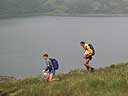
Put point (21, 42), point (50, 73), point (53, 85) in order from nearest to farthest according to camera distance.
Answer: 1. point (53, 85)
2. point (50, 73)
3. point (21, 42)

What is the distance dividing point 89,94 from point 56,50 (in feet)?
457

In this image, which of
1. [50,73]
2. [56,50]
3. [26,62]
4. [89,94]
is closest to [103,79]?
[89,94]

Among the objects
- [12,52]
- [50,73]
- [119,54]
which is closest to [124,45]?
[119,54]

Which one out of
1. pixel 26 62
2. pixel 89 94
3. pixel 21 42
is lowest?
pixel 89 94

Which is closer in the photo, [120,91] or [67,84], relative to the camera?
[120,91]

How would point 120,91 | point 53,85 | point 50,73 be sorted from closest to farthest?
point 120,91 → point 53,85 → point 50,73

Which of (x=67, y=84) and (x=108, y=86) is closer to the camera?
(x=108, y=86)

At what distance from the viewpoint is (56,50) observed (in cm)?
15400

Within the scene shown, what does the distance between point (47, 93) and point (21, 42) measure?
18317 centimetres

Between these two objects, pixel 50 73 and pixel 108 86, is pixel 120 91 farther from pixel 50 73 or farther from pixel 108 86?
pixel 50 73

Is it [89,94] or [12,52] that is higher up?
[12,52]

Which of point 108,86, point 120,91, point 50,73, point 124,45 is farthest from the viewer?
point 124,45

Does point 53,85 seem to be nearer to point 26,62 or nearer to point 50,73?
point 50,73

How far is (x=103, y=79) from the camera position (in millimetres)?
16672
